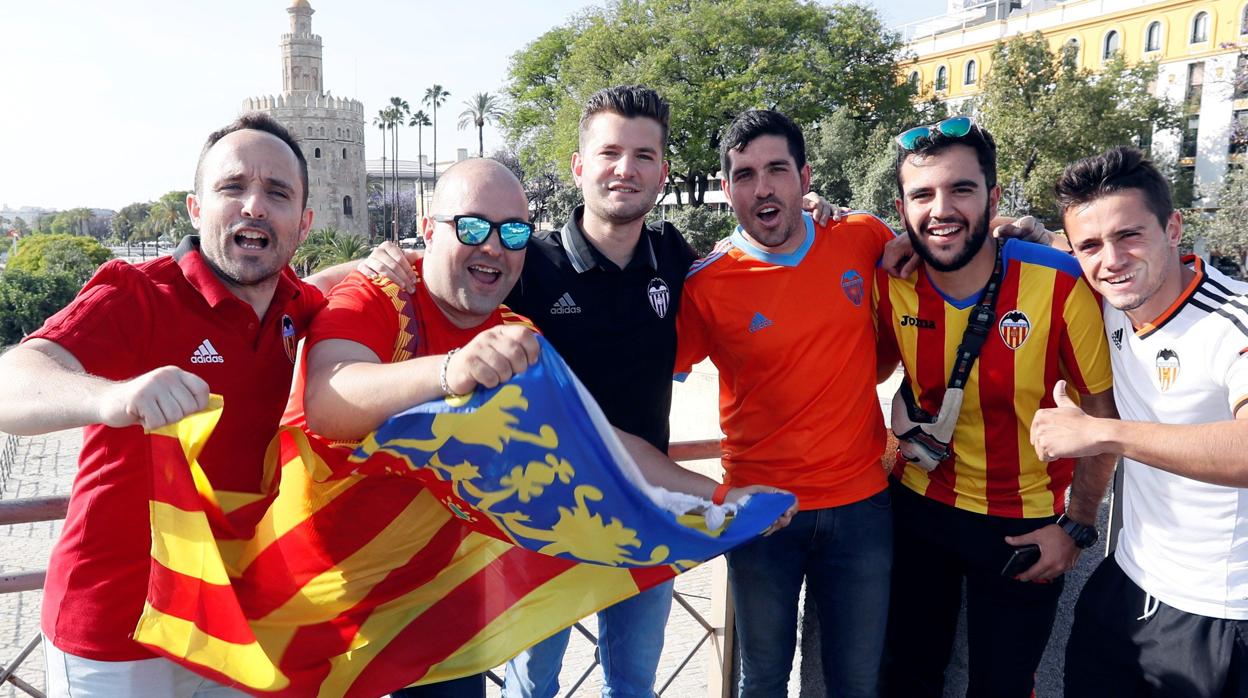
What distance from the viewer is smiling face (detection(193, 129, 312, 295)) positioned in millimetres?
2906

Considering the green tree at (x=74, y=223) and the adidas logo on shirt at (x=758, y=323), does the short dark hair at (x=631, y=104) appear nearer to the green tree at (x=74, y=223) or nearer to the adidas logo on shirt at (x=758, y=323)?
the adidas logo on shirt at (x=758, y=323)

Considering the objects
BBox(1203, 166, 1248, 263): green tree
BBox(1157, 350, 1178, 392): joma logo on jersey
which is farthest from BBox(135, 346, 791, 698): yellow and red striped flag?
BBox(1203, 166, 1248, 263): green tree

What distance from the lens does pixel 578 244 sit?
3.74 meters

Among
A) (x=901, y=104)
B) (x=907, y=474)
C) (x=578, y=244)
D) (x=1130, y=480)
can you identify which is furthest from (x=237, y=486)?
(x=901, y=104)

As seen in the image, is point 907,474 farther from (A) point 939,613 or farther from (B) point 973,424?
(A) point 939,613

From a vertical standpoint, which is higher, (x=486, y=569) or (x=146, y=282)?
(x=146, y=282)

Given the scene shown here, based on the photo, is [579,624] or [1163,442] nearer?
[1163,442]

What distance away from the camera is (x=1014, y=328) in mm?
3471

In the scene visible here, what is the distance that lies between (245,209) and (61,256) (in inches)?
2473

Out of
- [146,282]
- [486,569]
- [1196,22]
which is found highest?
[1196,22]

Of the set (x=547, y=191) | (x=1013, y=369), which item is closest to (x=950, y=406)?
(x=1013, y=369)

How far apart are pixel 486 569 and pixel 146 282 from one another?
5.03ft

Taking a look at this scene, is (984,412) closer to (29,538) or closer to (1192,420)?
(1192,420)

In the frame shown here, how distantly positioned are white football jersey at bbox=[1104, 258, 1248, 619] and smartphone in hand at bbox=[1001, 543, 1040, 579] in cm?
33
